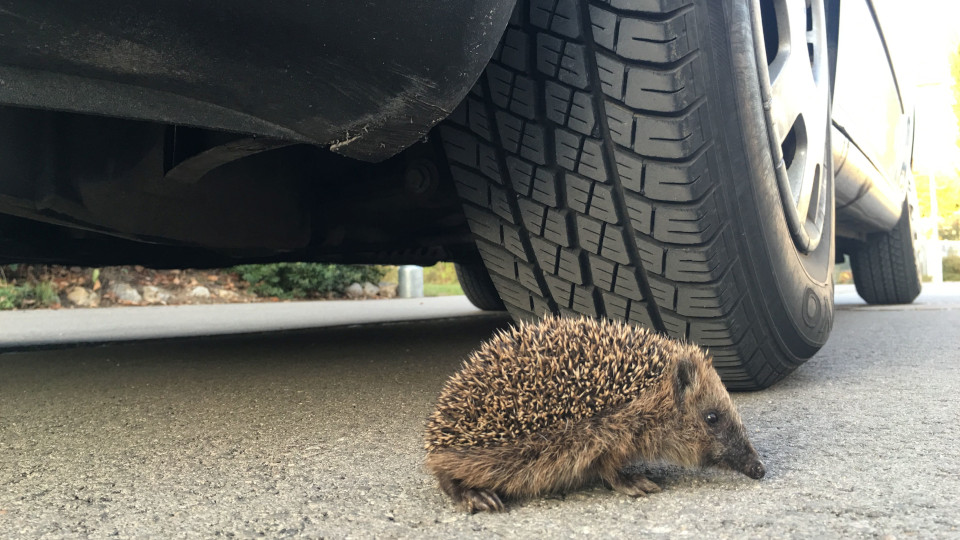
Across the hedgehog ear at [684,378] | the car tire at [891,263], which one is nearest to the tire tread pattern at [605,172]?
the hedgehog ear at [684,378]

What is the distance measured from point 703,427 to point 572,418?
1.25ft

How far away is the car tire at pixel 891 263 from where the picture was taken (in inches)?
292

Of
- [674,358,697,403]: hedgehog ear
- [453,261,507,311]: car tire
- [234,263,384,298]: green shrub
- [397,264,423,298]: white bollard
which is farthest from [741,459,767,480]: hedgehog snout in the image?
[397,264,423,298]: white bollard

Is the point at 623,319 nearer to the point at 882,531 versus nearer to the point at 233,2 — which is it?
the point at 882,531

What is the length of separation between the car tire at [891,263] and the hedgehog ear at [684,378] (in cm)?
642

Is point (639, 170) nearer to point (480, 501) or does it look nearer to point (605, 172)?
point (605, 172)

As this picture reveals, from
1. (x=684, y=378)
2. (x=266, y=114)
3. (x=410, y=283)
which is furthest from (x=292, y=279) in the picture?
(x=684, y=378)

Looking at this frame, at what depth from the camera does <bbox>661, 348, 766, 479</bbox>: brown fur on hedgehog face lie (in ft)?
6.09

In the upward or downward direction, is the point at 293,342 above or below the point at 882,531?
above

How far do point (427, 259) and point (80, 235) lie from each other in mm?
2364

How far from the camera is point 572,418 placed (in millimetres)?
1815

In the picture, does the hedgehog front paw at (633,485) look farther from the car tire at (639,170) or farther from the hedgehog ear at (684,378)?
the car tire at (639,170)

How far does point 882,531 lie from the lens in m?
1.39

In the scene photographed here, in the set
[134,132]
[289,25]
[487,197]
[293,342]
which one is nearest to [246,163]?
[134,132]
